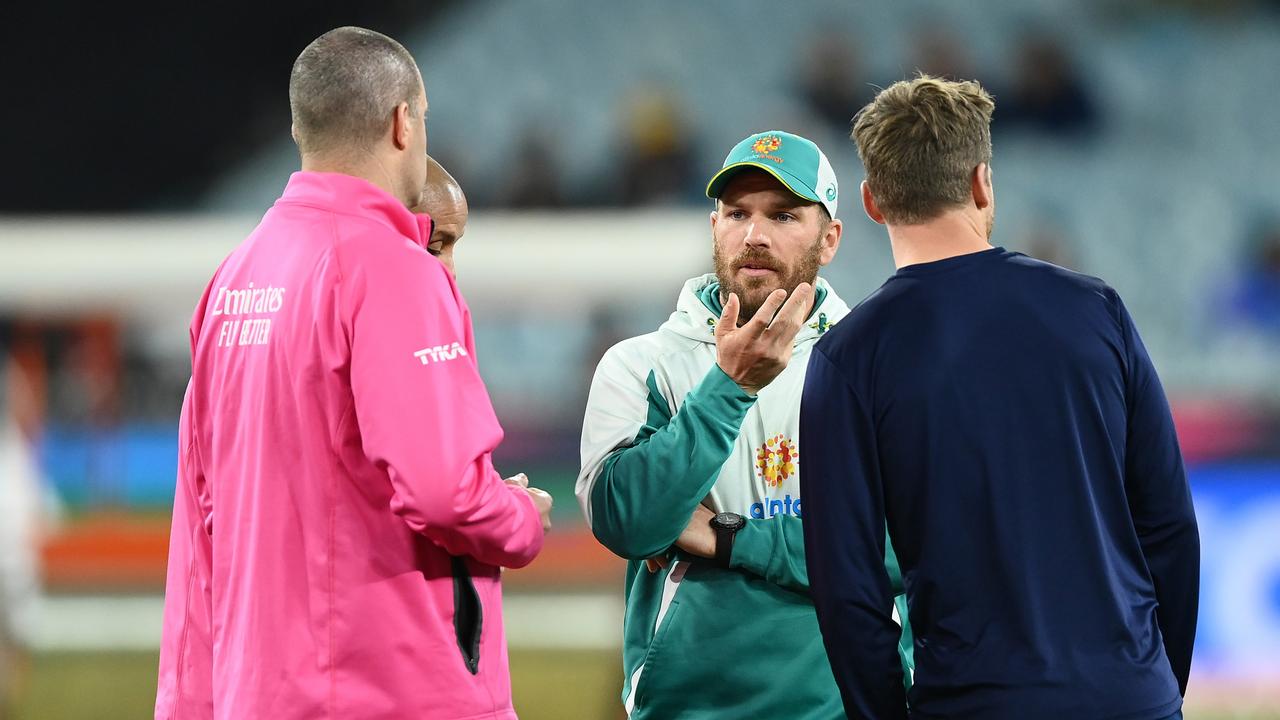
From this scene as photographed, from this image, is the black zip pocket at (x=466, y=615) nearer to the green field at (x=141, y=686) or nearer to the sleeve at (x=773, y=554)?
the sleeve at (x=773, y=554)

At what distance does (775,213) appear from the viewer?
2648mm

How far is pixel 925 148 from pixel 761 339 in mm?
489

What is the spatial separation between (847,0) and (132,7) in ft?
20.8

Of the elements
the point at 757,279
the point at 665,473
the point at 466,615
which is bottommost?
the point at 466,615

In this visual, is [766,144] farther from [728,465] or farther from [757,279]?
[728,465]

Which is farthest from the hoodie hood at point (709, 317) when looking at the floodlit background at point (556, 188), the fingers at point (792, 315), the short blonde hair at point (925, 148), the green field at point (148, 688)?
the floodlit background at point (556, 188)

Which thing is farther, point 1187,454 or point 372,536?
point 1187,454

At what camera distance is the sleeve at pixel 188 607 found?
2123mm

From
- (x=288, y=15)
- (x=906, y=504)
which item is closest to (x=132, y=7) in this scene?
(x=288, y=15)

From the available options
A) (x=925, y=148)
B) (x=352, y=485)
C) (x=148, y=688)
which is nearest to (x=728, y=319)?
(x=925, y=148)

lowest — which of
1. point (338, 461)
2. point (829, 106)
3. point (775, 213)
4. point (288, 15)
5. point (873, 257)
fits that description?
point (338, 461)

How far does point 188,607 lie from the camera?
215 cm

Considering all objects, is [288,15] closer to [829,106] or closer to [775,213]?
[829,106]

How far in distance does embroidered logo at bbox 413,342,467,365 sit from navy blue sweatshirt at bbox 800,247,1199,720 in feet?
1.75
